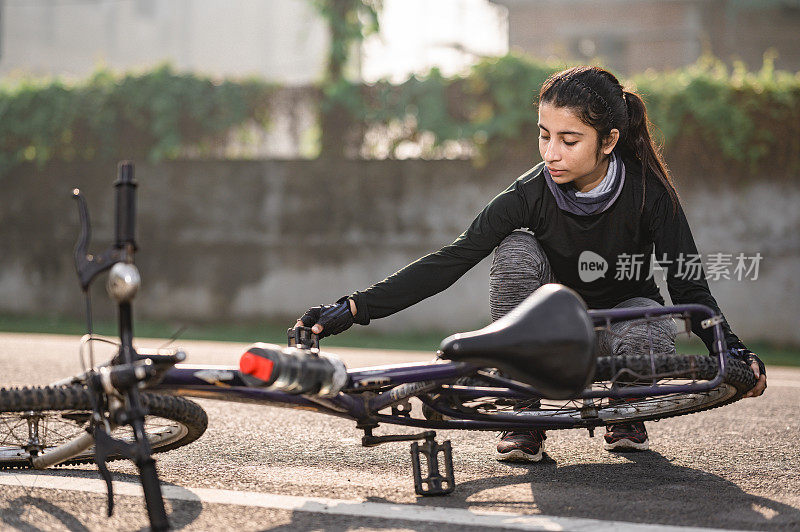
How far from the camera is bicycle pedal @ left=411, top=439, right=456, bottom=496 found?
2965mm

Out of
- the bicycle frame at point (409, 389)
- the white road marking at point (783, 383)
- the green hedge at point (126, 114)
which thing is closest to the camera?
the bicycle frame at point (409, 389)

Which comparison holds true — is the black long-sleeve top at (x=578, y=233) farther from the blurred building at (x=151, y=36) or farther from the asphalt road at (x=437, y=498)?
the blurred building at (x=151, y=36)

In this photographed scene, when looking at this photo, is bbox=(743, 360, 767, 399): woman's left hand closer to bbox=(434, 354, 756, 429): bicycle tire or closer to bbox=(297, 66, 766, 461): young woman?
bbox=(434, 354, 756, 429): bicycle tire

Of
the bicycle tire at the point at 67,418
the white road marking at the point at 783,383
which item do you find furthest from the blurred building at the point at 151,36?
the bicycle tire at the point at 67,418

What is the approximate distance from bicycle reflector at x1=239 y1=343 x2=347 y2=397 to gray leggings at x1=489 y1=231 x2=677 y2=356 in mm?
928

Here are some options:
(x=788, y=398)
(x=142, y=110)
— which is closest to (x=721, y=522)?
(x=788, y=398)

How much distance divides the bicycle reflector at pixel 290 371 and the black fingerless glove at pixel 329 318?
42cm

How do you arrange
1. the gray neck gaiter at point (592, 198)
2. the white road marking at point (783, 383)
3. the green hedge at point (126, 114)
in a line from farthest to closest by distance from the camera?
1. the green hedge at point (126, 114)
2. the white road marking at point (783, 383)
3. the gray neck gaiter at point (592, 198)

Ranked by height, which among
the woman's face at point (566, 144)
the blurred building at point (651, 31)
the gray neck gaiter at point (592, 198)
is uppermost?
the blurred building at point (651, 31)

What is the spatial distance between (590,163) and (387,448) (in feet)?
4.34

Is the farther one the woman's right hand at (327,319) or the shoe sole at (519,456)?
the shoe sole at (519,456)

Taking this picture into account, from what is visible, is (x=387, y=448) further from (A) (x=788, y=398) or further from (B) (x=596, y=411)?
(A) (x=788, y=398)

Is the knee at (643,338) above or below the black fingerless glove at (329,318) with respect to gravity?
below

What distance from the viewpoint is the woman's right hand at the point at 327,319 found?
3.21m
